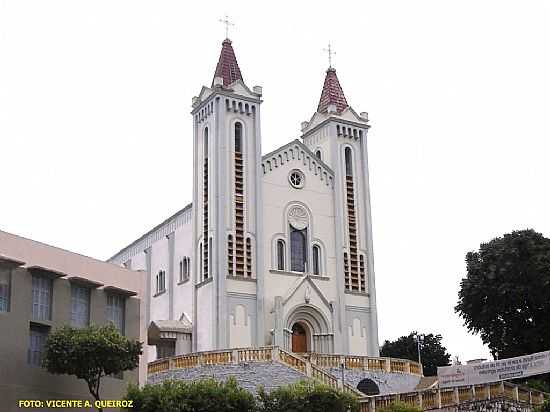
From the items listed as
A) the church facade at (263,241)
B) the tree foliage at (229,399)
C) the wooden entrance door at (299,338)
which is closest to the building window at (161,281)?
the church facade at (263,241)

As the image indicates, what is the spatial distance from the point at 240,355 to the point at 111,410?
818 cm

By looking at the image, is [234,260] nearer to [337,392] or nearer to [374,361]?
[374,361]

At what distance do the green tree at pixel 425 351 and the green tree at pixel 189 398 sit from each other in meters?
43.7

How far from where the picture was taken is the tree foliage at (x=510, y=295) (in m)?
51.9

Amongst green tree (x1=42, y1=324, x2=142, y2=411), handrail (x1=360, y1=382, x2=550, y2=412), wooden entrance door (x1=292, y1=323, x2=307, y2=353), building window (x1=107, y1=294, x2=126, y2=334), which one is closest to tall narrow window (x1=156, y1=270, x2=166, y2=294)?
wooden entrance door (x1=292, y1=323, x2=307, y2=353)

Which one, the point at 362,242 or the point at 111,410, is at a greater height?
the point at 362,242

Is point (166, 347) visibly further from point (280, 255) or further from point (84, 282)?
point (84, 282)

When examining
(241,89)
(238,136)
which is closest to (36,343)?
(238,136)

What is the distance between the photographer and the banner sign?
34.3 metres

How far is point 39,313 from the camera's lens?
31250 millimetres

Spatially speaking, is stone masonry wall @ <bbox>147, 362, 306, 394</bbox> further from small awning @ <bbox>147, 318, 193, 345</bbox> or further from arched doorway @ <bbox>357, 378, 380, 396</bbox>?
small awning @ <bbox>147, 318, 193, 345</bbox>

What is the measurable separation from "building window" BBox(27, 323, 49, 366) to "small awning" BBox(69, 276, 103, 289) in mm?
2031

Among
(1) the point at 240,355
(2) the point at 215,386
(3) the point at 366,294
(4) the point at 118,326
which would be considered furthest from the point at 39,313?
(3) the point at 366,294

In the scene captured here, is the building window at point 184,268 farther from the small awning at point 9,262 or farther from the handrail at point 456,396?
the small awning at point 9,262
